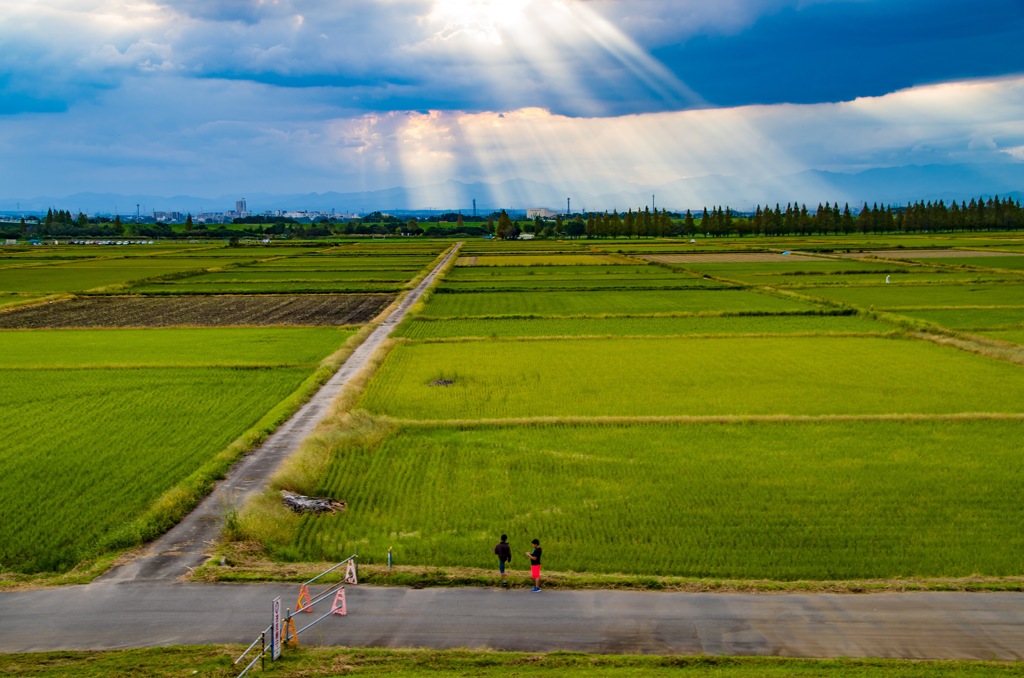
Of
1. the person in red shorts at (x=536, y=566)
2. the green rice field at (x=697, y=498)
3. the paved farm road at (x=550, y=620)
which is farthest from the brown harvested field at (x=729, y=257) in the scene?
the person in red shorts at (x=536, y=566)

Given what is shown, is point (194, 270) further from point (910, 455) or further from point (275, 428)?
point (910, 455)

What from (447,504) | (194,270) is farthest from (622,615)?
(194,270)

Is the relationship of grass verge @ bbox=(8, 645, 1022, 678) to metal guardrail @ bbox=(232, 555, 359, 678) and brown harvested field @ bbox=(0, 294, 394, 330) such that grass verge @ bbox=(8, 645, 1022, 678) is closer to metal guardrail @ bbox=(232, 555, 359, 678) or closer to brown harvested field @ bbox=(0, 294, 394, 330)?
metal guardrail @ bbox=(232, 555, 359, 678)

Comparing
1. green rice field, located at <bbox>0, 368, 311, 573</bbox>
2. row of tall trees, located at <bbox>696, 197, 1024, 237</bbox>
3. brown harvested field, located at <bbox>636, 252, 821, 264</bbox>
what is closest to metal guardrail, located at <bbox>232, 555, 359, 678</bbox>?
green rice field, located at <bbox>0, 368, 311, 573</bbox>

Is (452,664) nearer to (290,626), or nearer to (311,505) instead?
(290,626)

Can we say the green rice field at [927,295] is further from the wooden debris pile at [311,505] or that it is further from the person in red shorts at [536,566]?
the person in red shorts at [536,566]

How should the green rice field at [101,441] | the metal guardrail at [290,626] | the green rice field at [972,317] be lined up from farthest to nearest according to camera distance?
1. the green rice field at [972,317]
2. the green rice field at [101,441]
3. the metal guardrail at [290,626]
